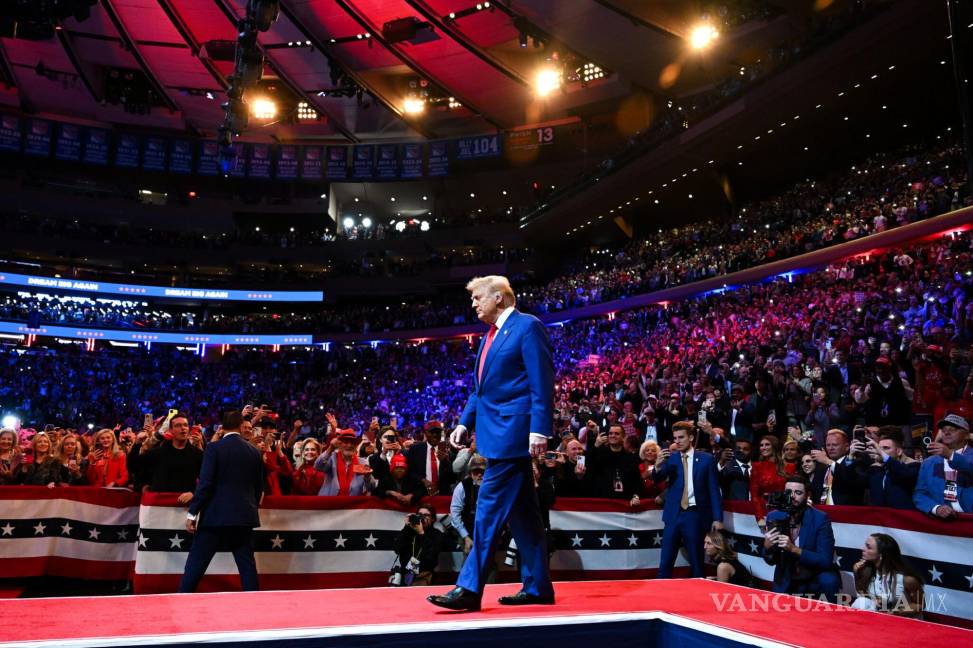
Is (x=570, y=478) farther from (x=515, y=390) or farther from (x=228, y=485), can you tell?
(x=515, y=390)

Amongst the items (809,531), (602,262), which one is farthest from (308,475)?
(602,262)

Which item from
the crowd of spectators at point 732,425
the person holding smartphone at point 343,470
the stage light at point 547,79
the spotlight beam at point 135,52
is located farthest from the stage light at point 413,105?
the person holding smartphone at point 343,470

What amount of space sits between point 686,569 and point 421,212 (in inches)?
1375

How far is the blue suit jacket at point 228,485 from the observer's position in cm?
529

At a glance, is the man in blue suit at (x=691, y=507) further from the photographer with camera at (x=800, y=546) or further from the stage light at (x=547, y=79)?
the stage light at (x=547, y=79)

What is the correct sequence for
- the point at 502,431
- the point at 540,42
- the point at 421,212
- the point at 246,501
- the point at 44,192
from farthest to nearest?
the point at 421,212
the point at 44,192
the point at 540,42
the point at 246,501
the point at 502,431

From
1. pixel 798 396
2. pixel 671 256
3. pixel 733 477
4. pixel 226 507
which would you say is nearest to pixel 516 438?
pixel 226 507

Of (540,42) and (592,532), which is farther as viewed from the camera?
(540,42)

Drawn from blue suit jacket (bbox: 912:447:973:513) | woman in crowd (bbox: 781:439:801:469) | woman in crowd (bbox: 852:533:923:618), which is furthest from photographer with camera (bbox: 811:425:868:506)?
woman in crowd (bbox: 852:533:923:618)

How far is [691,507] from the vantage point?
6.60 metres

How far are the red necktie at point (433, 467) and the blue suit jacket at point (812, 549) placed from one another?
4.11m

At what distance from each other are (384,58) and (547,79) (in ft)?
25.9

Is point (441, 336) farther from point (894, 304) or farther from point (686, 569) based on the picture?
point (686, 569)

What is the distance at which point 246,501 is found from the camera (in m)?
5.41
